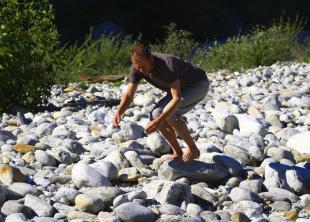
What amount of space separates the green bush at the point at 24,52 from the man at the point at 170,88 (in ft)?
8.06

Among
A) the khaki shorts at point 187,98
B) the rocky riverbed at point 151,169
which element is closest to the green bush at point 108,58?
the rocky riverbed at point 151,169

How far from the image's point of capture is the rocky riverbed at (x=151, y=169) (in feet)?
10.4

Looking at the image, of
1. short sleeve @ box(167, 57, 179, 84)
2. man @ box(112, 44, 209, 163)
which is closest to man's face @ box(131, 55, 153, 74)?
man @ box(112, 44, 209, 163)

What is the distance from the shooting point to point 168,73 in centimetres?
370

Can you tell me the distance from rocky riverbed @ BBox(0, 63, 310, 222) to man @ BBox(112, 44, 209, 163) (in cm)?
17

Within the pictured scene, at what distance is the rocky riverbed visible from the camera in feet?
10.4

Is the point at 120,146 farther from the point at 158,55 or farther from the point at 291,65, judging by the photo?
the point at 291,65

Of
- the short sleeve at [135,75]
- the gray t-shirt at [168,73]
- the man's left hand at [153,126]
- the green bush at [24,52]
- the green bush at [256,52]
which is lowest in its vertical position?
the green bush at [256,52]

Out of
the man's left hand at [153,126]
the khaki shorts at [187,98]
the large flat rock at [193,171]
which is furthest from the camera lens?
the khaki shorts at [187,98]

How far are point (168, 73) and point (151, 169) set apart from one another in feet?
1.99

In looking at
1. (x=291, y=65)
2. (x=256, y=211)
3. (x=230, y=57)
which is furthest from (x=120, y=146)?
(x=230, y=57)

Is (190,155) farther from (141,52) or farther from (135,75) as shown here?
(141,52)

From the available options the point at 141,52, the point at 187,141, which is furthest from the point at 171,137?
the point at 141,52

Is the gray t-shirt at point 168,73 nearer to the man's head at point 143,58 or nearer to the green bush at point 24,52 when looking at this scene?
the man's head at point 143,58
